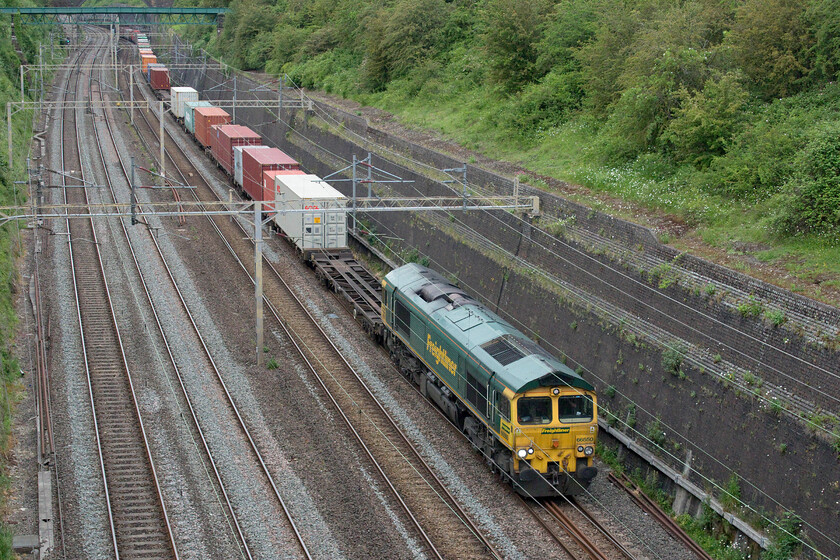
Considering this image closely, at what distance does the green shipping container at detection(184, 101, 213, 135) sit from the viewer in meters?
61.0

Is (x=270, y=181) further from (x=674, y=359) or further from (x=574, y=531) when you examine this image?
(x=574, y=531)

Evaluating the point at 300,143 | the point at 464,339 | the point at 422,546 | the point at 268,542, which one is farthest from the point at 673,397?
the point at 300,143

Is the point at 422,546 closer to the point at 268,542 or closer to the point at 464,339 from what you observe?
the point at 268,542

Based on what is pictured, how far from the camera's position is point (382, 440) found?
68.3ft

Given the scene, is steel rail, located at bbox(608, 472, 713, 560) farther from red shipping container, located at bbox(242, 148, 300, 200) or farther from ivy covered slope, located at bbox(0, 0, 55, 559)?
red shipping container, located at bbox(242, 148, 300, 200)

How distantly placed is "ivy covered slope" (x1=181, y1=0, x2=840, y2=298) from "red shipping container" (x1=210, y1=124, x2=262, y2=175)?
8464 mm

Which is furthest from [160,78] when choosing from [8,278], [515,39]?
[8,278]

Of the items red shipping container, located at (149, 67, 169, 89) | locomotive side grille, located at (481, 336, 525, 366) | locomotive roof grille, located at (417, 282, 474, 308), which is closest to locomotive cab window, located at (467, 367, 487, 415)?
locomotive side grille, located at (481, 336, 525, 366)

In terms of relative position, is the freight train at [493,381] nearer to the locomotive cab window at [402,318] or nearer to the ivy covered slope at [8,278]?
the locomotive cab window at [402,318]

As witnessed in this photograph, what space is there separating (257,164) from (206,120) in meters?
16.9

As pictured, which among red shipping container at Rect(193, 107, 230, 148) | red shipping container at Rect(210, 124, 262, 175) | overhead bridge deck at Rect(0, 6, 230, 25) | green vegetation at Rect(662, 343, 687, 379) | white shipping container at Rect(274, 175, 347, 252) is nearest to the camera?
green vegetation at Rect(662, 343, 687, 379)

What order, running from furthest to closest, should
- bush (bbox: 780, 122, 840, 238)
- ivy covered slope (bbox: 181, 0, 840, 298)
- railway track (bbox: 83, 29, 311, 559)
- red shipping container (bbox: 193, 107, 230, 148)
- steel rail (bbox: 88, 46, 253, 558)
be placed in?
red shipping container (bbox: 193, 107, 230, 148) < ivy covered slope (bbox: 181, 0, 840, 298) < bush (bbox: 780, 122, 840, 238) < steel rail (bbox: 88, 46, 253, 558) < railway track (bbox: 83, 29, 311, 559)

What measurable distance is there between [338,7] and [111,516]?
59.2m

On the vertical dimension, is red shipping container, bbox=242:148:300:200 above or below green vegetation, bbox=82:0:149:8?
below
